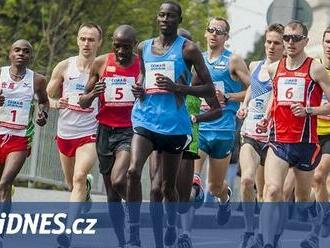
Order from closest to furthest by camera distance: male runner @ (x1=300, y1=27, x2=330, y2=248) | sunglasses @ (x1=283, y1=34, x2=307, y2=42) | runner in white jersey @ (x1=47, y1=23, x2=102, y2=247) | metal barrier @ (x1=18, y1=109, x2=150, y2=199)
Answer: sunglasses @ (x1=283, y1=34, x2=307, y2=42)
runner in white jersey @ (x1=47, y1=23, x2=102, y2=247)
male runner @ (x1=300, y1=27, x2=330, y2=248)
metal barrier @ (x1=18, y1=109, x2=150, y2=199)

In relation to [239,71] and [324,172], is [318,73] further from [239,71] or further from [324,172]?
[324,172]

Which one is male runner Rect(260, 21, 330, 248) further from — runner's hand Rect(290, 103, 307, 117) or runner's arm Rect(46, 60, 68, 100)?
runner's arm Rect(46, 60, 68, 100)

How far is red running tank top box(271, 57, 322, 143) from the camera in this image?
548 inches

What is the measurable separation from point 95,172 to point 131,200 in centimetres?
1302

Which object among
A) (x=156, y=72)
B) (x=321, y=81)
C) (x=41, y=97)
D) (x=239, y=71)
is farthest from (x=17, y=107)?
(x=321, y=81)

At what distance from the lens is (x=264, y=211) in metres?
13.7

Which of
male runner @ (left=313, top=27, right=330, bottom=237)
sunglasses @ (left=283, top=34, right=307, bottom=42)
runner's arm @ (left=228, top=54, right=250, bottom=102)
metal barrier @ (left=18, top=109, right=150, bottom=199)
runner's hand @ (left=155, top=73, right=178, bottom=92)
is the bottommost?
metal barrier @ (left=18, top=109, right=150, bottom=199)

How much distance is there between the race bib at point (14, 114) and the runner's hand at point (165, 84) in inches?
91.1

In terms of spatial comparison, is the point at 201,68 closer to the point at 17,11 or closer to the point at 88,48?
the point at 88,48

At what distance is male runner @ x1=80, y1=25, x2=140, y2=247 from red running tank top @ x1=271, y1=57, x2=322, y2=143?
4.77 feet

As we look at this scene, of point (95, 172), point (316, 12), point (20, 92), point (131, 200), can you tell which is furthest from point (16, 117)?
point (316, 12)

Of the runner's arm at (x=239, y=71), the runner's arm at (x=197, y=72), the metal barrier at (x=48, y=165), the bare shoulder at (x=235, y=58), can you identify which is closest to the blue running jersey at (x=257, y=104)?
the runner's arm at (x=239, y=71)

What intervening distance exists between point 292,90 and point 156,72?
1.49 meters

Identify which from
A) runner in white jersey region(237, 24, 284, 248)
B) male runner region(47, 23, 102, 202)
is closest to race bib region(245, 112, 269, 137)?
runner in white jersey region(237, 24, 284, 248)
